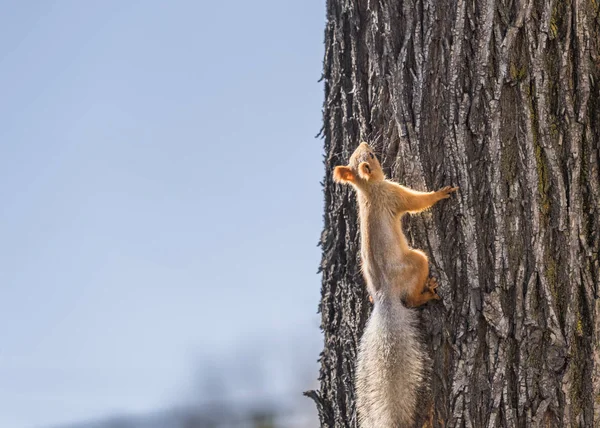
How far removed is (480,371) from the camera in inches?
105

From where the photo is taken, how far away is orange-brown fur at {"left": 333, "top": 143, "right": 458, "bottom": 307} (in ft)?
9.18

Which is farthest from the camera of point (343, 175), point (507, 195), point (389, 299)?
point (343, 175)

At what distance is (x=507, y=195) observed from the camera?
272 centimetres

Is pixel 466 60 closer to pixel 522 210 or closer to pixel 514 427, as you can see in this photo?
pixel 522 210

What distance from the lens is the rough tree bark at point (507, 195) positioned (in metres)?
2.66

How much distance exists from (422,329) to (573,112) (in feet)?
3.03

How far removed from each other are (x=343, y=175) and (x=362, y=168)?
0.53 ft

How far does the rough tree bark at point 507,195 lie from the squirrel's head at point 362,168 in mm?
180

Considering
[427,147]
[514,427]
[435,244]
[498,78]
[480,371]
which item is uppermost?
[498,78]

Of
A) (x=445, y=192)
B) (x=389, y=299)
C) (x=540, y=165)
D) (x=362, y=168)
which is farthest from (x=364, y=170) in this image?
(x=540, y=165)

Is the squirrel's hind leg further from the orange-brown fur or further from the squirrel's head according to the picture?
the squirrel's head

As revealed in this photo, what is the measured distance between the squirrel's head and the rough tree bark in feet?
0.59

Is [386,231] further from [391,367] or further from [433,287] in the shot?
[391,367]

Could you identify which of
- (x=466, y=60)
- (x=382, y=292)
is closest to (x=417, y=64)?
(x=466, y=60)
